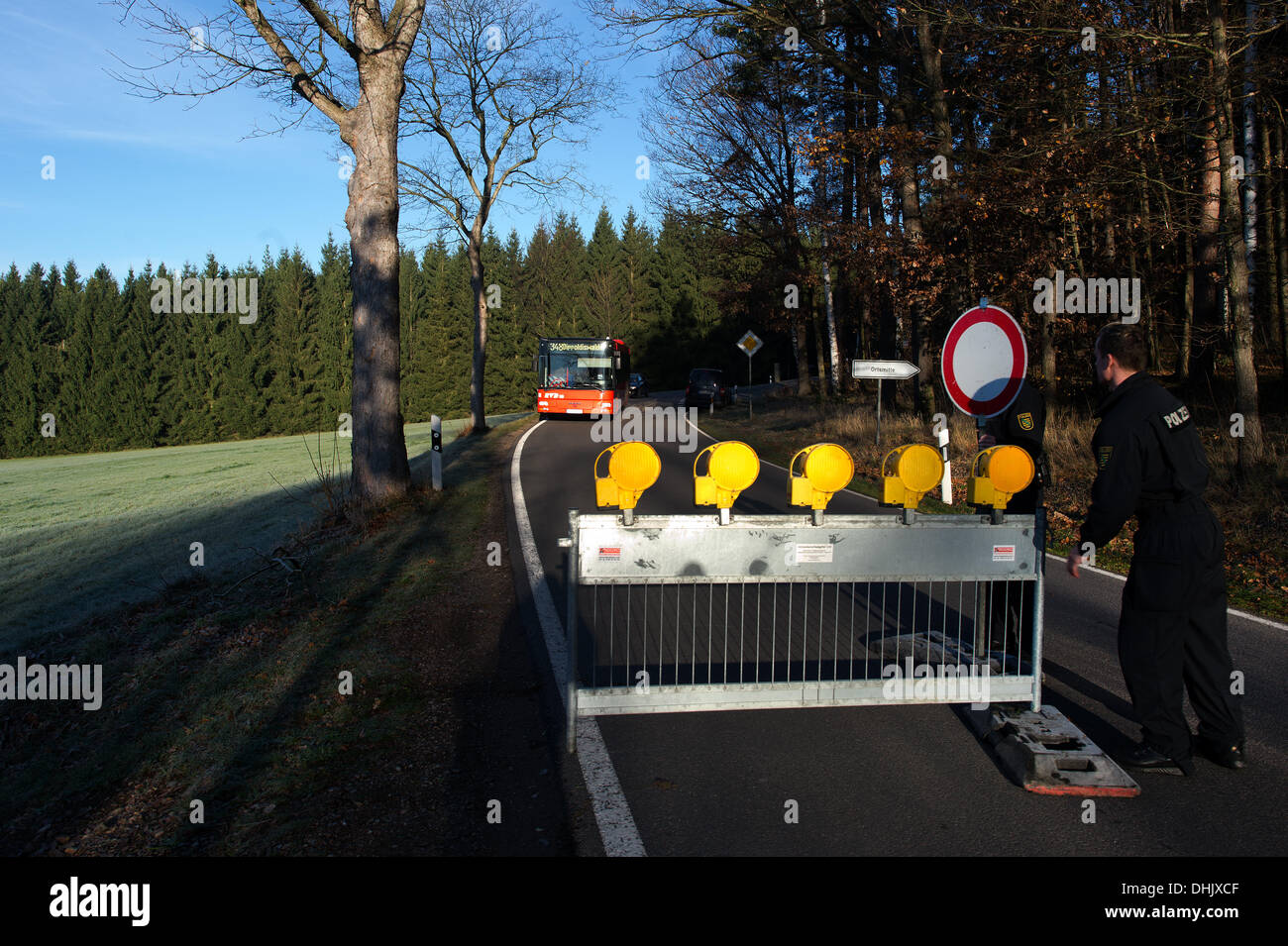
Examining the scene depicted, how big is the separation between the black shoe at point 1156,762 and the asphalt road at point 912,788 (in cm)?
6

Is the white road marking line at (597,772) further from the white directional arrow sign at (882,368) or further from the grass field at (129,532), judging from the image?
the white directional arrow sign at (882,368)

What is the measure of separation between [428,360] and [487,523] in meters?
66.9

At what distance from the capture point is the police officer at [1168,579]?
4.11 metres

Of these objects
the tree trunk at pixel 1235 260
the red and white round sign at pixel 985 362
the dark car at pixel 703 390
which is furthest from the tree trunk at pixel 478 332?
the red and white round sign at pixel 985 362

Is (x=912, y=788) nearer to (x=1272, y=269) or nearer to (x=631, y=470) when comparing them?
(x=631, y=470)

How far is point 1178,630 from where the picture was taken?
4.12 metres

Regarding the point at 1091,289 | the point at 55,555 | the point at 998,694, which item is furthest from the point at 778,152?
the point at 998,694

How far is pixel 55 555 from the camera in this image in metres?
15.2

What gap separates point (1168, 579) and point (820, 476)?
5.58 ft

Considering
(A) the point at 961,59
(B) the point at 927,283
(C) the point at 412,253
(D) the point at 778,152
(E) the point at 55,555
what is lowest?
(E) the point at 55,555

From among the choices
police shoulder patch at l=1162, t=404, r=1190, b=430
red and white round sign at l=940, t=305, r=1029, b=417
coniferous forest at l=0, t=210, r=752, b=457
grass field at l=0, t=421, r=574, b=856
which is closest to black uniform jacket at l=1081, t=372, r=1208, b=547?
police shoulder patch at l=1162, t=404, r=1190, b=430

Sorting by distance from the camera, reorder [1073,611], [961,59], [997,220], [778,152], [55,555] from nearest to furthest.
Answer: [1073,611] < [55,555] < [997,220] < [961,59] < [778,152]

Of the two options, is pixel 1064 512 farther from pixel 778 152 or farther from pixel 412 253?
pixel 412 253
